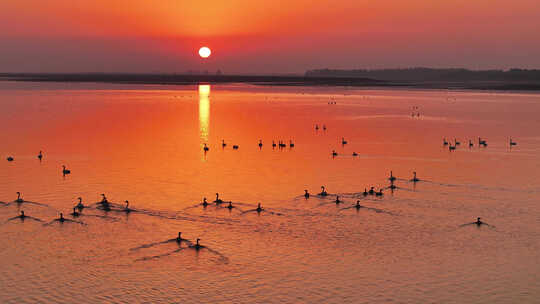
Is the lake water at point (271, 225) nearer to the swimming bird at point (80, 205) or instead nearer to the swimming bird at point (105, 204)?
the swimming bird at point (105, 204)

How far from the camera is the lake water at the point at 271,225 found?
31.4 m

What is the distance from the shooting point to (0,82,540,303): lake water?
31.4 metres

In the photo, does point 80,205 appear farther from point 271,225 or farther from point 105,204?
point 271,225

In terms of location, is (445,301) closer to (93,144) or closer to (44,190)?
(44,190)

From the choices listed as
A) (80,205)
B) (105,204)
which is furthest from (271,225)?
(80,205)

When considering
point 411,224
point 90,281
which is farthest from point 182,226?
point 411,224

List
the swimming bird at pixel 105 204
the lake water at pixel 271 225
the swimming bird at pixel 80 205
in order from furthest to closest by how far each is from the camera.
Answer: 1. the swimming bird at pixel 105 204
2. the swimming bird at pixel 80 205
3. the lake water at pixel 271 225

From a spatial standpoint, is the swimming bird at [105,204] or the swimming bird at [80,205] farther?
the swimming bird at [105,204]

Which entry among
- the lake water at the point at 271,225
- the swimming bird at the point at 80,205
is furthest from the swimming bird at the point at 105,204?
the swimming bird at the point at 80,205

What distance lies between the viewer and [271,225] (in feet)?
135

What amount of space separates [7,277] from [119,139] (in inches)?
2183

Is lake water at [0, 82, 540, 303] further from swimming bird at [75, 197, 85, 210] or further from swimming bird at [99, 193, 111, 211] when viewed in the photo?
swimming bird at [75, 197, 85, 210]

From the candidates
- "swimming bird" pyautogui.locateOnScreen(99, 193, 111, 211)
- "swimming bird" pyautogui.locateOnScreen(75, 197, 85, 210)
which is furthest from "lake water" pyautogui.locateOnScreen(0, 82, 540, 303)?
"swimming bird" pyautogui.locateOnScreen(75, 197, 85, 210)

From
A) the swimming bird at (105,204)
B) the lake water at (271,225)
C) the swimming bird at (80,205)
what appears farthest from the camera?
the swimming bird at (105,204)
